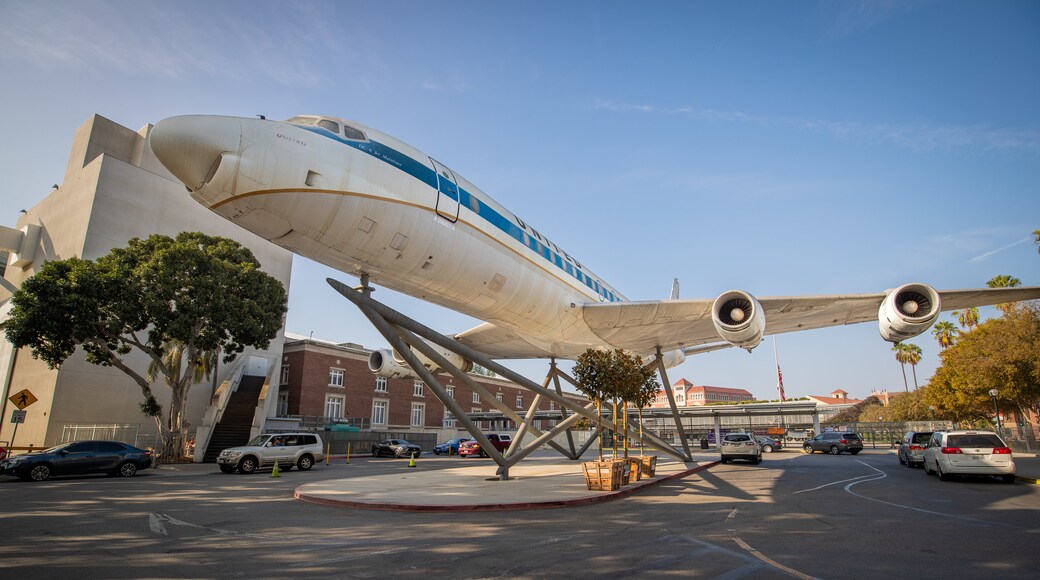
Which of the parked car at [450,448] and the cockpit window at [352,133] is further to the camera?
the parked car at [450,448]

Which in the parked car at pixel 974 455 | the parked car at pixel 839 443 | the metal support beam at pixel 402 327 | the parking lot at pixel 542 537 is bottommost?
the parked car at pixel 839 443

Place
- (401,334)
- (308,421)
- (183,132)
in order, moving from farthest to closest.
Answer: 1. (308,421)
2. (401,334)
3. (183,132)

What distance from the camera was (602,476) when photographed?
1307 cm

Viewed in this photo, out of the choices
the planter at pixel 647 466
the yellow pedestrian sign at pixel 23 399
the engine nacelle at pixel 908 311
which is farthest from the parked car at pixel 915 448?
the yellow pedestrian sign at pixel 23 399

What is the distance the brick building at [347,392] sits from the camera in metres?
42.1

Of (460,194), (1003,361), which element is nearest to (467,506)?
(460,194)

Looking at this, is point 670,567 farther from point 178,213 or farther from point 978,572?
point 178,213

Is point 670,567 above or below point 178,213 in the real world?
below

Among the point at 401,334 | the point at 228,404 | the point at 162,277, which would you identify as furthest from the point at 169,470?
the point at 401,334

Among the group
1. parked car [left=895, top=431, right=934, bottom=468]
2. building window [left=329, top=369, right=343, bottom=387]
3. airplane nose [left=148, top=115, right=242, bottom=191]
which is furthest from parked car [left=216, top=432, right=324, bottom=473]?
parked car [left=895, top=431, right=934, bottom=468]

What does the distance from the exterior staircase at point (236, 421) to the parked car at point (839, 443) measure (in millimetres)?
36037

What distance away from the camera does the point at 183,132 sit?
28.5 ft

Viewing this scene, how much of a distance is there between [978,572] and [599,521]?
493 centimetres

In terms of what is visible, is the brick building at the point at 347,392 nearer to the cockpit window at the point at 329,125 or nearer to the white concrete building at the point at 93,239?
the white concrete building at the point at 93,239
